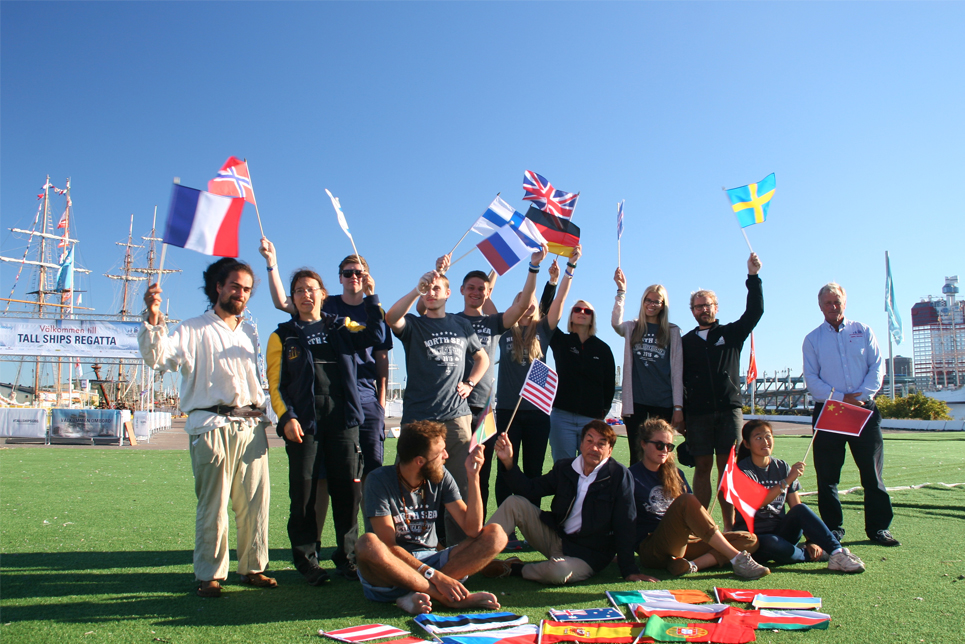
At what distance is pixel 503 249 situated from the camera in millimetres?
→ 5590

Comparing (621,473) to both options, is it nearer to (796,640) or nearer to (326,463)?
(796,640)

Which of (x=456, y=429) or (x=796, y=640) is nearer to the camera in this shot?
(x=796, y=640)

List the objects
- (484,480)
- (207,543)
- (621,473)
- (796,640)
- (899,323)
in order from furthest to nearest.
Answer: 1. (899,323)
2. (484,480)
3. (621,473)
4. (207,543)
5. (796,640)

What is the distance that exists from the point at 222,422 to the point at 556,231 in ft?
12.1

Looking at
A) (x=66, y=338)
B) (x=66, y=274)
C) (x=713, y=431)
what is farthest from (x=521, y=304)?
(x=66, y=274)

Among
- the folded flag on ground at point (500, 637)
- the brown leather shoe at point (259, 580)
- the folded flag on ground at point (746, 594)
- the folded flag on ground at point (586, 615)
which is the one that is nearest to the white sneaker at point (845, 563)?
the folded flag on ground at point (746, 594)

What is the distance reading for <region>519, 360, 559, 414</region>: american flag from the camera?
446 cm

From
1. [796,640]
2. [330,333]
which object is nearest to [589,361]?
[330,333]

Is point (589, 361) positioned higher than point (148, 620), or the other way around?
point (589, 361)

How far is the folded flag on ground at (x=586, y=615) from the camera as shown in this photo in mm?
3057

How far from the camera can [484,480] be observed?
16.4ft

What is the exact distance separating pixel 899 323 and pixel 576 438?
33756 mm

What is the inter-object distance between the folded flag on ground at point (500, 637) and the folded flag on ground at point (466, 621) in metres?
0.05

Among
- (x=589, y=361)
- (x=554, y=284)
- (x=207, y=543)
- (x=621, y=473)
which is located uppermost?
(x=554, y=284)
